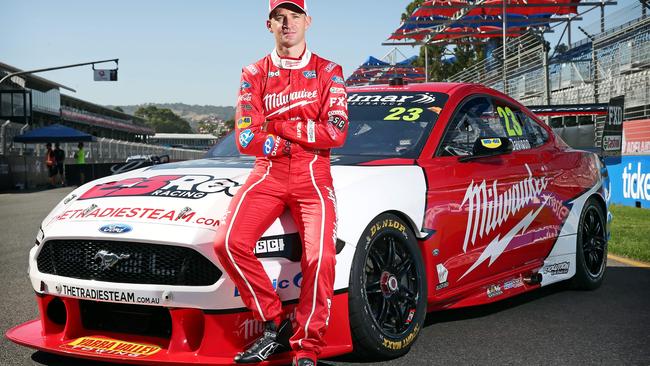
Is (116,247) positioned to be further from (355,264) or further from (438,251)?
(438,251)

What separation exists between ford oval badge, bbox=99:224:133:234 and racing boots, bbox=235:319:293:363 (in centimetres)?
74

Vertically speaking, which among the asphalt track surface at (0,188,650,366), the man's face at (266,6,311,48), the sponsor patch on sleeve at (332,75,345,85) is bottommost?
the asphalt track surface at (0,188,650,366)

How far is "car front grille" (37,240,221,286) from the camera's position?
11.7 ft

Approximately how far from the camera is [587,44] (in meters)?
28.0

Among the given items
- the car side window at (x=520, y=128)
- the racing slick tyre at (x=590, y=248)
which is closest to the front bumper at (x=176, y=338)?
the car side window at (x=520, y=128)

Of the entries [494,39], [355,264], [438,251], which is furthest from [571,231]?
[494,39]

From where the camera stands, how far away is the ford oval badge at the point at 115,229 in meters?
3.66

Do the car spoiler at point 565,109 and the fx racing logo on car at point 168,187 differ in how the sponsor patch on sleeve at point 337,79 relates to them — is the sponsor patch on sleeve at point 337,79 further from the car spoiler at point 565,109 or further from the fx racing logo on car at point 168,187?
the car spoiler at point 565,109

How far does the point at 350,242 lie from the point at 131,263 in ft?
3.24

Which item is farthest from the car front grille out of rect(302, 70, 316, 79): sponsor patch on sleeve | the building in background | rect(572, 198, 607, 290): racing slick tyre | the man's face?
the building in background

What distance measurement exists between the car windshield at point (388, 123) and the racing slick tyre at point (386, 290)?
716 millimetres

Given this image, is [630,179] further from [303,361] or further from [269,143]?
[303,361]

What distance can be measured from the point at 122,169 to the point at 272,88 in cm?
186

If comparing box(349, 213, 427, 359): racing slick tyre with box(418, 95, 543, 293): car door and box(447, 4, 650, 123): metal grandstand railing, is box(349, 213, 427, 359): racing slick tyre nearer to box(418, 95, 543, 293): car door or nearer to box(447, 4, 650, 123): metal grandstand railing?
box(418, 95, 543, 293): car door
